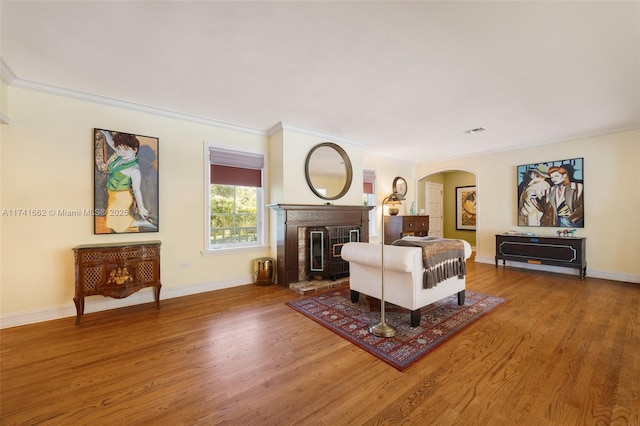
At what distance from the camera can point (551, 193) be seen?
5160 millimetres

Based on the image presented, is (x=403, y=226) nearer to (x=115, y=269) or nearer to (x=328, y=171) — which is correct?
(x=328, y=171)

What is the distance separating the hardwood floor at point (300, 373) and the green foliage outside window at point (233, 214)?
1471 mm

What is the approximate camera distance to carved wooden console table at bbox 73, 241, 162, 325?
2.91 metres

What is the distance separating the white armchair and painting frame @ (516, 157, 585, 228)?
10.7 feet

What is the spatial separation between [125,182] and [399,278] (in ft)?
11.7

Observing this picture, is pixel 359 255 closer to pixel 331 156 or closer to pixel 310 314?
pixel 310 314

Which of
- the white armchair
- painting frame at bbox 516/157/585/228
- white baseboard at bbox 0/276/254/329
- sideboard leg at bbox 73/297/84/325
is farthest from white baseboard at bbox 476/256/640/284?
→ sideboard leg at bbox 73/297/84/325

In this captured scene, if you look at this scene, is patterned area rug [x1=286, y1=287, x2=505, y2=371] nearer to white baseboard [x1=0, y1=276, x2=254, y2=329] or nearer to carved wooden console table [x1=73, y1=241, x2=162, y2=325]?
white baseboard [x1=0, y1=276, x2=254, y2=329]

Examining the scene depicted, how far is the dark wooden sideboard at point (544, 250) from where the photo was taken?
4.61m

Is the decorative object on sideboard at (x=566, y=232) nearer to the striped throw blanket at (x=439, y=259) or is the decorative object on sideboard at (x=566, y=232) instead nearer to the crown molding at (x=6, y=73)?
the striped throw blanket at (x=439, y=259)

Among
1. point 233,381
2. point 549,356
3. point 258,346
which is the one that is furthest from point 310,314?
point 549,356

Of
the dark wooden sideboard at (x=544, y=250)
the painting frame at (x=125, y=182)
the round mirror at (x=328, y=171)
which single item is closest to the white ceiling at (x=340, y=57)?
the painting frame at (x=125, y=182)

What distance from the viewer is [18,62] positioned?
2.54m

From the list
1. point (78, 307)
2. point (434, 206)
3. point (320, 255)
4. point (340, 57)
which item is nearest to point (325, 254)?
point (320, 255)
